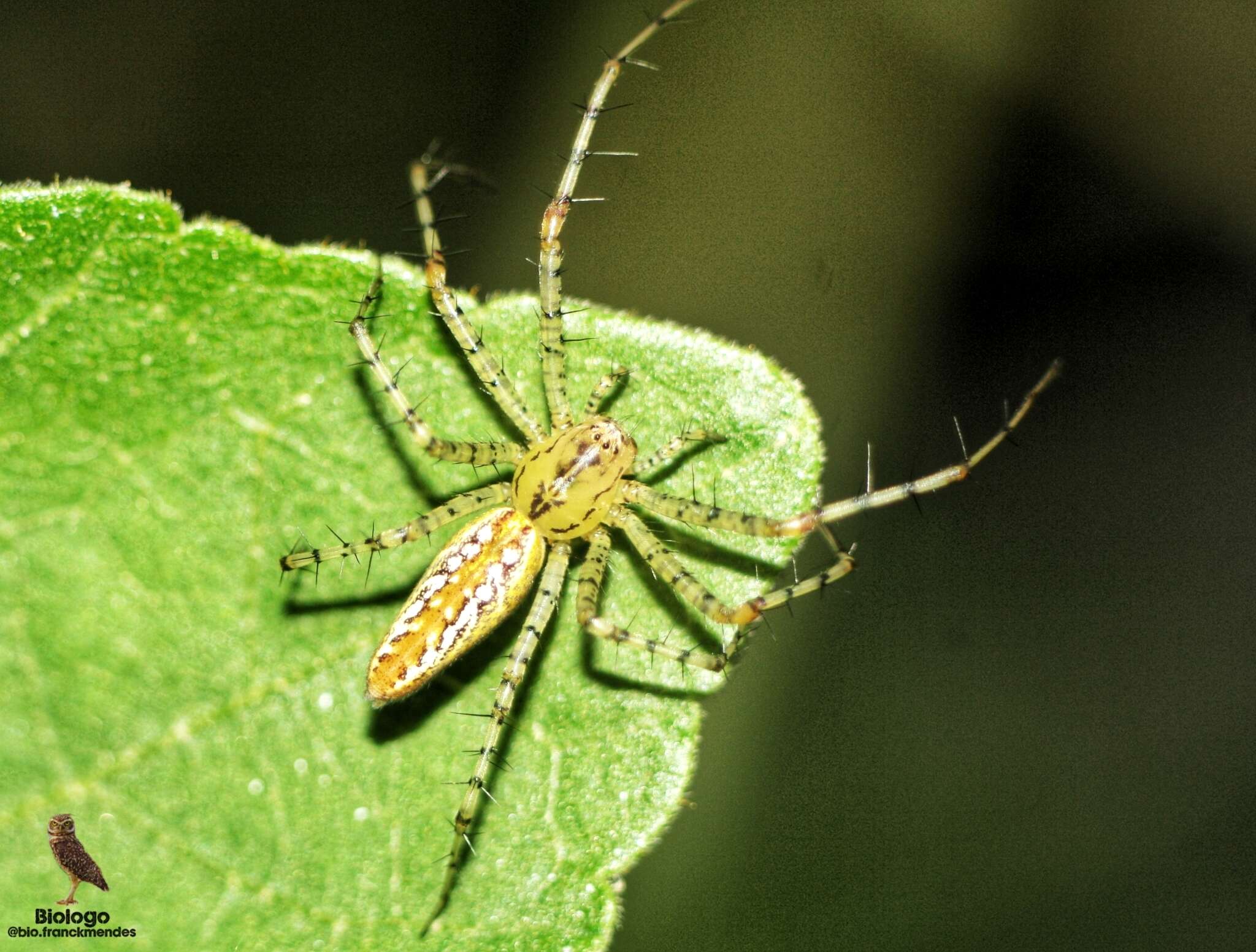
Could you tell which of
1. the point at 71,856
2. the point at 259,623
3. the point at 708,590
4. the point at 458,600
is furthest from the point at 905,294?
the point at 71,856

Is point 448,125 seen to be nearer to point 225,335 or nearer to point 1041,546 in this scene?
point 225,335

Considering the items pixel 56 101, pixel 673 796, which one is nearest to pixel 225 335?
pixel 673 796

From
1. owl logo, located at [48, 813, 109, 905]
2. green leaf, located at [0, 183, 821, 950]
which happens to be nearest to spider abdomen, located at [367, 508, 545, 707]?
green leaf, located at [0, 183, 821, 950]

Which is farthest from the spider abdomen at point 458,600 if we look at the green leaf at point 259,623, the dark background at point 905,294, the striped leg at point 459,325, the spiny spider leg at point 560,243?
the dark background at point 905,294

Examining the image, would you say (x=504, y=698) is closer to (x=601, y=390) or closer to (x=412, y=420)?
(x=412, y=420)

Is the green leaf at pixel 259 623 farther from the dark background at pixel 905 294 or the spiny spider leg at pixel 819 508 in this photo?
the dark background at pixel 905 294

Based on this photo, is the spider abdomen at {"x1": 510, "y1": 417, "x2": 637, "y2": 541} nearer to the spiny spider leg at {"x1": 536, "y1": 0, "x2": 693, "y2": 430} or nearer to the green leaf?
the spiny spider leg at {"x1": 536, "y1": 0, "x2": 693, "y2": 430}
